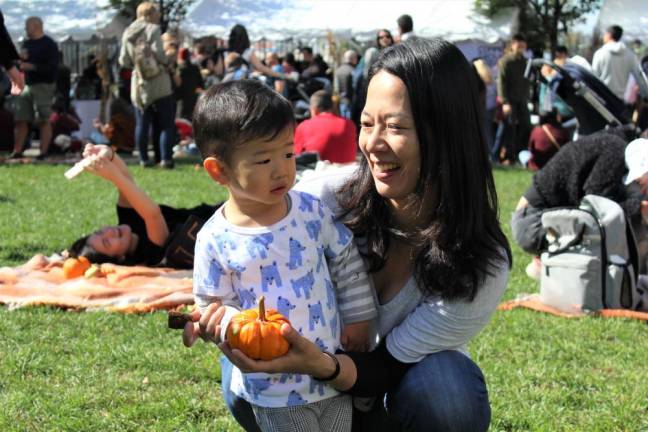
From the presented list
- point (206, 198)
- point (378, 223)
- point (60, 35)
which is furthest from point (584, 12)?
point (378, 223)

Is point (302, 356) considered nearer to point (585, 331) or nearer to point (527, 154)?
point (585, 331)

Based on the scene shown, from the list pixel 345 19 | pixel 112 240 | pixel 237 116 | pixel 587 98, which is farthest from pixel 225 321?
pixel 345 19

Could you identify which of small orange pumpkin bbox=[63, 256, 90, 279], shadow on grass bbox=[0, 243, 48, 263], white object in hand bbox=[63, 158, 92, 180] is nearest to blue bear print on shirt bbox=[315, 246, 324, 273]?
white object in hand bbox=[63, 158, 92, 180]

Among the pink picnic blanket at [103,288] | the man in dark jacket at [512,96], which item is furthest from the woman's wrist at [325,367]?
the man in dark jacket at [512,96]

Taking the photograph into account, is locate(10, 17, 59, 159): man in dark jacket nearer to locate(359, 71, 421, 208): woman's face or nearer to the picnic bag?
the picnic bag

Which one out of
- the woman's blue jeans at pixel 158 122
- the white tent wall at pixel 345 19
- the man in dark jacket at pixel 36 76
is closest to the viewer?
the woman's blue jeans at pixel 158 122

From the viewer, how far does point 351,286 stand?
2.52 m

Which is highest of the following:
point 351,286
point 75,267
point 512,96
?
point 351,286

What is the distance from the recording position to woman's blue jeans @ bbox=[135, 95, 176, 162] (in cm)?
1110

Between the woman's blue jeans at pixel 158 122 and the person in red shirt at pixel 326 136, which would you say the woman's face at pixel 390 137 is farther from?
the woman's blue jeans at pixel 158 122

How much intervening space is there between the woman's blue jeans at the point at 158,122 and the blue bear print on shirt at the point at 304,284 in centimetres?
892

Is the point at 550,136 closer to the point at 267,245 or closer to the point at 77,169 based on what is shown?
the point at 77,169

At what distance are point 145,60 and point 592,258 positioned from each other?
22.6 feet

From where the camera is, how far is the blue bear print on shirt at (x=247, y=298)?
2383mm
